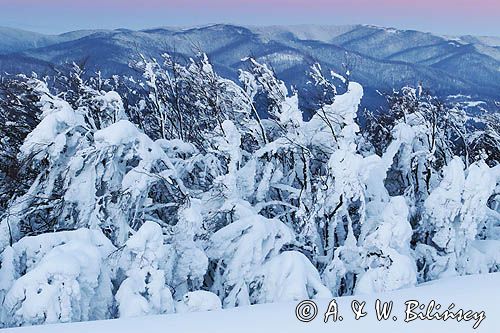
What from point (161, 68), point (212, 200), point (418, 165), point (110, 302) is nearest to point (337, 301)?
point (110, 302)

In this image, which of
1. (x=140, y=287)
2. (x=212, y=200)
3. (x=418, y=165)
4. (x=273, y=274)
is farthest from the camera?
(x=418, y=165)

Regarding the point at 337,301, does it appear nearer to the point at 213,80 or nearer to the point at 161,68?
the point at 213,80

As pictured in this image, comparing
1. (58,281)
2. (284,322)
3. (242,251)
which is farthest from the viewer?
(242,251)

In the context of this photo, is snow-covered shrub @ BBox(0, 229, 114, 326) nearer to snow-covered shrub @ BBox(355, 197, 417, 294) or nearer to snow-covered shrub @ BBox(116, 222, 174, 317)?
snow-covered shrub @ BBox(116, 222, 174, 317)

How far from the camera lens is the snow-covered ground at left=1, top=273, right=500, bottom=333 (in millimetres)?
3846

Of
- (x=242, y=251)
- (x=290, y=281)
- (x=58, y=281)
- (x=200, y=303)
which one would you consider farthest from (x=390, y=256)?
(x=58, y=281)

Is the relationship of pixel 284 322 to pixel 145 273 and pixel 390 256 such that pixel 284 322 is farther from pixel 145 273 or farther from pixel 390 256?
pixel 390 256

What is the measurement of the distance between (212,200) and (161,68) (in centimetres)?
609

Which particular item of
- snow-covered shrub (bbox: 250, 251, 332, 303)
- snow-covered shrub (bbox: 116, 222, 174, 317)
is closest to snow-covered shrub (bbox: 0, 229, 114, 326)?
snow-covered shrub (bbox: 116, 222, 174, 317)

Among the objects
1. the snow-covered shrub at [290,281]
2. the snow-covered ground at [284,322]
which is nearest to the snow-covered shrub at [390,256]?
the snow-covered shrub at [290,281]

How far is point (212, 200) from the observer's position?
293 inches

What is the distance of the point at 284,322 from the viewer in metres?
3.94

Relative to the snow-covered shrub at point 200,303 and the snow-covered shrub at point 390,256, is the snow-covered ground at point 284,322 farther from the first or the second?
the snow-covered shrub at point 390,256

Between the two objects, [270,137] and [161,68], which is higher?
[161,68]
